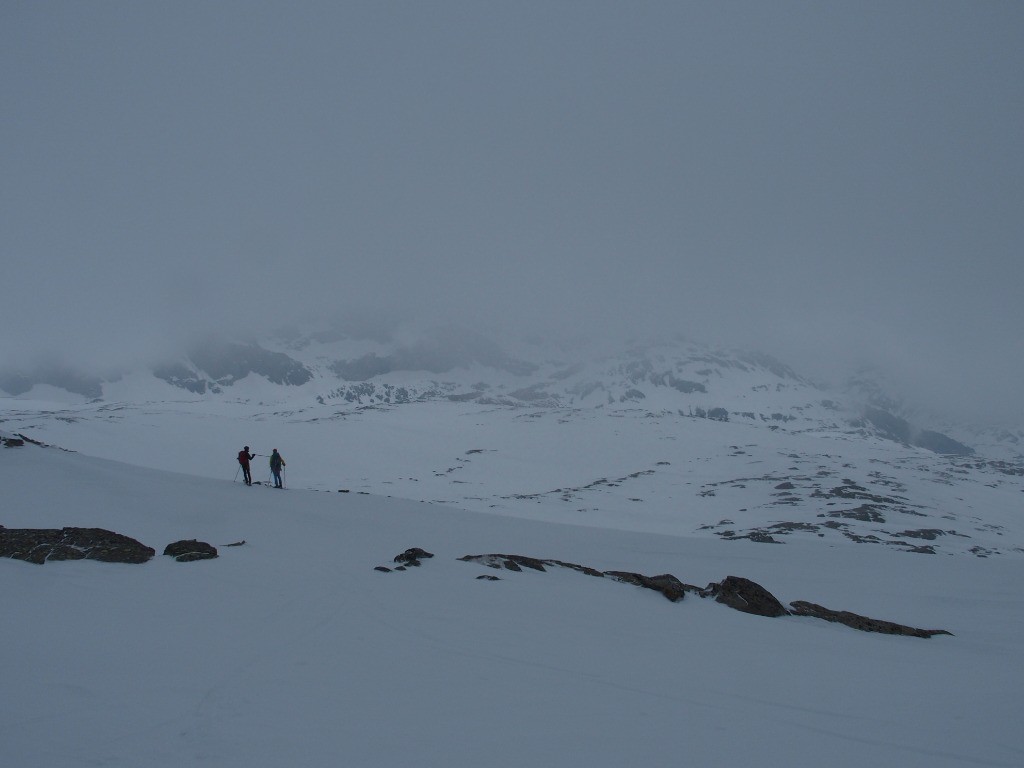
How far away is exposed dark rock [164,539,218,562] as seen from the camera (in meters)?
10.5

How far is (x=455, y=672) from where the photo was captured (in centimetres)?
609

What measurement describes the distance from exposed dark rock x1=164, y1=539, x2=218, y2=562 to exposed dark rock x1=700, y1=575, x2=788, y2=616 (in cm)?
1013

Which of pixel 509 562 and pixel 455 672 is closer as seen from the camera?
pixel 455 672

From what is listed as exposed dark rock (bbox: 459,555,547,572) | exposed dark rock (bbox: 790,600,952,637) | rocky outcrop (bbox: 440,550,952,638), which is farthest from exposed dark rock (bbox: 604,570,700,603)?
exposed dark rock (bbox: 790,600,952,637)

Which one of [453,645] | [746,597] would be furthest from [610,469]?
[453,645]

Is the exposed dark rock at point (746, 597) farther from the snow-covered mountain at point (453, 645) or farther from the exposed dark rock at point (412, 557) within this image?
the exposed dark rock at point (412, 557)

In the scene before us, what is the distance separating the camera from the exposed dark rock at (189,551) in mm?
10523

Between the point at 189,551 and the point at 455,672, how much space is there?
7.42 m

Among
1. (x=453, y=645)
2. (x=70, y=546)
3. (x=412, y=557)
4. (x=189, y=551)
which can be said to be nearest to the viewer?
(x=453, y=645)

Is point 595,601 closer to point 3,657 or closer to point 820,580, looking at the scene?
point 3,657

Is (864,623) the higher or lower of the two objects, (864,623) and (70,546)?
the lower

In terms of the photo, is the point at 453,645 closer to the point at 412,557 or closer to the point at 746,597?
the point at 412,557

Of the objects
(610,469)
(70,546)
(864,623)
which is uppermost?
(610,469)

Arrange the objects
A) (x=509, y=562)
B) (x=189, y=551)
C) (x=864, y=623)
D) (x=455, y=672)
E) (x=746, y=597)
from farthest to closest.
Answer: (x=509, y=562) → (x=746, y=597) → (x=189, y=551) → (x=864, y=623) → (x=455, y=672)
